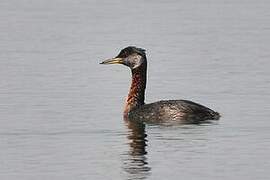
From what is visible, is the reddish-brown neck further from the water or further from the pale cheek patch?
the water

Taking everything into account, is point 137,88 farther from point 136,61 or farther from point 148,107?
point 148,107

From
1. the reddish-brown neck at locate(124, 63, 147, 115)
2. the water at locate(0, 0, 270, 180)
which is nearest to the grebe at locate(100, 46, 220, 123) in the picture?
the reddish-brown neck at locate(124, 63, 147, 115)

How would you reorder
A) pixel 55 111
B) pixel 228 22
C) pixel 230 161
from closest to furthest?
1. pixel 230 161
2. pixel 55 111
3. pixel 228 22

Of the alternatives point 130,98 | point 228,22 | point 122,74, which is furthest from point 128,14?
point 130,98

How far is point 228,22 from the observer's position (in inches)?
1918

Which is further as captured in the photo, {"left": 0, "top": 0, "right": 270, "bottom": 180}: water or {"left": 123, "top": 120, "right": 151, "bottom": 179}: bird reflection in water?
{"left": 0, "top": 0, "right": 270, "bottom": 180}: water

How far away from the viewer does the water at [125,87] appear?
23.2 metres

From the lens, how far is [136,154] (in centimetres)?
Answer: 2430

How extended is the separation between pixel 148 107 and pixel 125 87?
5.69 m

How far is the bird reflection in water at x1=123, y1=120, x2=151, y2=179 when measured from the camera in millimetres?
22203

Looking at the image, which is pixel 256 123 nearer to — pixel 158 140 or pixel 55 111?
pixel 158 140

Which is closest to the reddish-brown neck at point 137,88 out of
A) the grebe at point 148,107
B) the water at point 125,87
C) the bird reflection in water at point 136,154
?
the grebe at point 148,107

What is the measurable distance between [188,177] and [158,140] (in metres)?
4.26

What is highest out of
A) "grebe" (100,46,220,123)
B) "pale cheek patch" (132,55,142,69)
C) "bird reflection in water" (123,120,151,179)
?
"pale cheek patch" (132,55,142,69)
